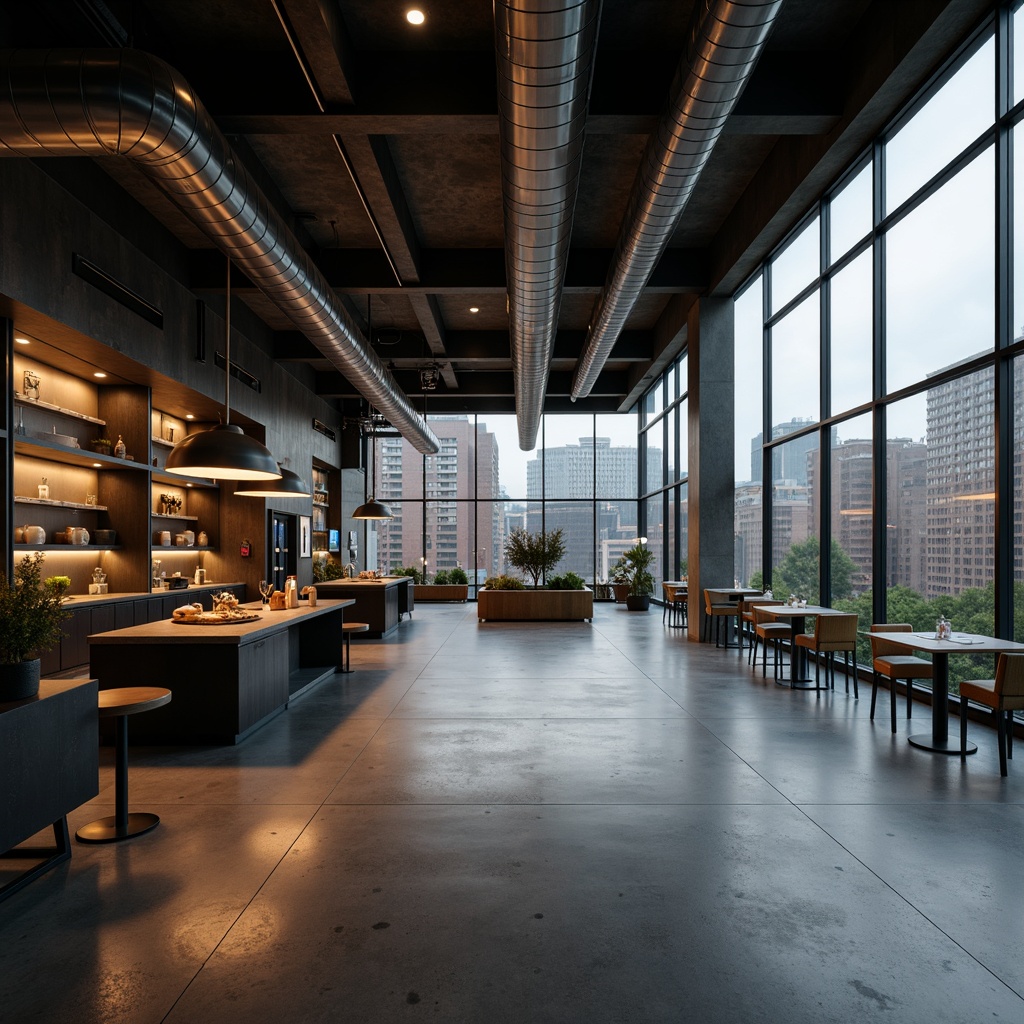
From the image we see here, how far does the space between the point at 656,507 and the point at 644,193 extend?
12389mm

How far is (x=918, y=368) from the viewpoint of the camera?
6.47 metres

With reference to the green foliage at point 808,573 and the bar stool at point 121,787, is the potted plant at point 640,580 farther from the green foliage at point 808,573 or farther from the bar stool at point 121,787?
the bar stool at point 121,787

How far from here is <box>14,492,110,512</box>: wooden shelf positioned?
727 cm

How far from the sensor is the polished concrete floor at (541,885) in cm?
225

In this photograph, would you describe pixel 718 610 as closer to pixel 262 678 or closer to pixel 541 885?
pixel 262 678

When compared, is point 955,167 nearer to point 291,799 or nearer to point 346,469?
point 291,799

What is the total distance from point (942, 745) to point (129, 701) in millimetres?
5238

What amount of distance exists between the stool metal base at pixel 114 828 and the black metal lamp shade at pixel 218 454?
2.42 metres

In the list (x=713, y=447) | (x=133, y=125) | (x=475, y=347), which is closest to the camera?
(x=133, y=125)

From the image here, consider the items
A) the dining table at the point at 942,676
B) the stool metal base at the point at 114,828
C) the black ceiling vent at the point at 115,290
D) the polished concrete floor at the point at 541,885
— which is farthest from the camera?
the black ceiling vent at the point at 115,290

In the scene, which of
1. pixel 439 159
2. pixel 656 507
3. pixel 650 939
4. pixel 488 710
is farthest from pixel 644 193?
pixel 656 507

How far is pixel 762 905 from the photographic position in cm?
279

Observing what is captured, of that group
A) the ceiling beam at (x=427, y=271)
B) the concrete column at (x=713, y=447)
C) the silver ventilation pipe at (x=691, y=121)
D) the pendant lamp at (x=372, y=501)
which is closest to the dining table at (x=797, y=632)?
the concrete column at (x=713, y=447)

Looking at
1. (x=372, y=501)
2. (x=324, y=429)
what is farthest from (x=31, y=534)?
(x=324, y=429)
